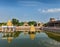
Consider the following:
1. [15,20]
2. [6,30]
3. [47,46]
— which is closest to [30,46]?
[47,46]

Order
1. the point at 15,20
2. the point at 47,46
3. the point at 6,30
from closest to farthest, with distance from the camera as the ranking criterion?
the point at 47,46 → the point at 6,30 → the point at 15,20

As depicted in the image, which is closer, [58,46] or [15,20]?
[58,46]

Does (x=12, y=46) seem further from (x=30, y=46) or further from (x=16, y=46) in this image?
(x=30, y=46)

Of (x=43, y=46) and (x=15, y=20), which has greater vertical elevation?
(x=15, y=20)

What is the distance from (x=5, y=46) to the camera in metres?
23.9

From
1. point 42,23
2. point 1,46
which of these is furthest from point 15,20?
point 1,46

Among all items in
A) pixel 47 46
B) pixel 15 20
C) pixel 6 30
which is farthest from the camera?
pixel 15 20

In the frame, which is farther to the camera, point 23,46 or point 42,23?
point 42,23

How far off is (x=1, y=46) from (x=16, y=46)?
7.12 feet

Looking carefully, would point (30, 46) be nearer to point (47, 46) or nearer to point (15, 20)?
point (47, 46)

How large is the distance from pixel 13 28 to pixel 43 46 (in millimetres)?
35706

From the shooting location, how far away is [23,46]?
2394 cm

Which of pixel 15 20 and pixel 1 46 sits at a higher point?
pixel 15 20

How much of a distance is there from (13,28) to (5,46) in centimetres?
3472
